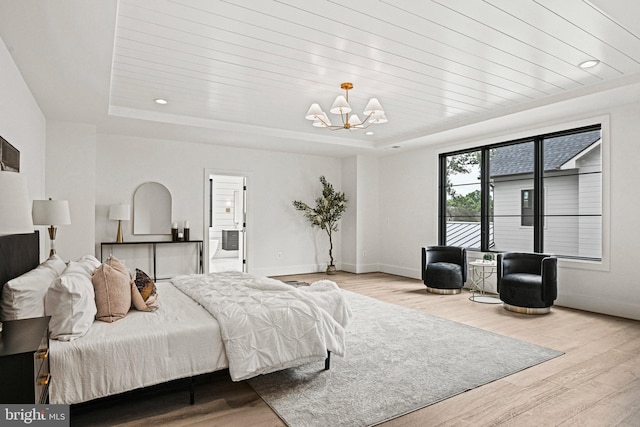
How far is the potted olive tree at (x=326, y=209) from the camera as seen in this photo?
8070 mm

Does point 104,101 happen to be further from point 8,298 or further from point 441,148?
point 441,148

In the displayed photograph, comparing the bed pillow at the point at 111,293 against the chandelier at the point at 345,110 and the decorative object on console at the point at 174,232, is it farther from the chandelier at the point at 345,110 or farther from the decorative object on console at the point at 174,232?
the decorative object on console at the point at 174,232

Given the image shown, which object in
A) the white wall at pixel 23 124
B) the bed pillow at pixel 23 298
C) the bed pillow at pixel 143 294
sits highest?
the white wall at pixel 23 124

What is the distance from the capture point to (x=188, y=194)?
695cm

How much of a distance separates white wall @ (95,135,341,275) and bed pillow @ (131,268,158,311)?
12.3 ft

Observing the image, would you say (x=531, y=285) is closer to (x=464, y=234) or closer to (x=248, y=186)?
(x=464, y=234)

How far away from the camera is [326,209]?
8094 mm

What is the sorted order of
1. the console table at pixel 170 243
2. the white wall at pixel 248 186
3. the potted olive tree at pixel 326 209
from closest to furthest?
the console table at pixel 170 243
the white wall at pixel 248 186
the potted olive tree at pixel 326 209

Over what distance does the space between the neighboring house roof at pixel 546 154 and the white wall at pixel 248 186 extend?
11.4ft

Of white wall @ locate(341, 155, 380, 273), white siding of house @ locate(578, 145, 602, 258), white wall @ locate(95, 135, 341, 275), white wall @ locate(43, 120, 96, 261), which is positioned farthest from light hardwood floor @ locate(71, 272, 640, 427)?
white wall @ locate(341, 155, 380, 273)

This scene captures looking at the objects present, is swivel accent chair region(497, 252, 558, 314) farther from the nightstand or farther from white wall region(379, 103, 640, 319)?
the nightstand

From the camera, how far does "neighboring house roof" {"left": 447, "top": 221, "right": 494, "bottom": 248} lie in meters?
6.66

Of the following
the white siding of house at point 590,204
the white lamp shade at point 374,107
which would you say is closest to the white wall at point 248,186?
the white lamp shade at point 374,107

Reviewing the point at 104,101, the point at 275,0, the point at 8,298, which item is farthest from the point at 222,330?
the point at 104,101
